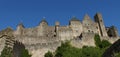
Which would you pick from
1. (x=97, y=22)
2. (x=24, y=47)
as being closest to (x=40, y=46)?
(x=24, y=47)

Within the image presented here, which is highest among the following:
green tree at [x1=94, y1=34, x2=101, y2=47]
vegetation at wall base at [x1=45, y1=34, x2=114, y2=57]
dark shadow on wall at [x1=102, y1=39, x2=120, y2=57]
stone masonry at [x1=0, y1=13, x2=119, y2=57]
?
stone masonry at [x1=0, y1=13, x2=119, y2=57]

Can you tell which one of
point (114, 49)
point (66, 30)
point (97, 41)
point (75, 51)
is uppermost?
point (66, 30)

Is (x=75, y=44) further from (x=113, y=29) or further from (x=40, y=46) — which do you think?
(x=113, y=29)

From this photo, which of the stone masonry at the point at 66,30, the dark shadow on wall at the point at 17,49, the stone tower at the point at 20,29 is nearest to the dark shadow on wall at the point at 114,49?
the dark shadow on wall at the point at 17,49

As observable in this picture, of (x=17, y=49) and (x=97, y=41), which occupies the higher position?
(x=97, y=41)

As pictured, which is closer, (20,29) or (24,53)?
(24,53)

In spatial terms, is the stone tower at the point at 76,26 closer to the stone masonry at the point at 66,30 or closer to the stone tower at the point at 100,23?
the stone masonry at the point at 66,30

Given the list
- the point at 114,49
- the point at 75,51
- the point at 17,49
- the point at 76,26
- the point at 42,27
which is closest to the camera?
the point at 114,49

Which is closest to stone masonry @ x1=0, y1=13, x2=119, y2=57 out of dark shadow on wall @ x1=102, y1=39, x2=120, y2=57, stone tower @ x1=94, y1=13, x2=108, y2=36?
stone tower @ x1=94, y1=13, x2=108, y2=36

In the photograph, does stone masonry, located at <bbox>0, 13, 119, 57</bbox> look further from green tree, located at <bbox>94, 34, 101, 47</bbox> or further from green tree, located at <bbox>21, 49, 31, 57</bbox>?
green tree, located at <bbox>21, 49, 31, 57</bbox>

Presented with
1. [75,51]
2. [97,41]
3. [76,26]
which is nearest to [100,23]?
[76,26]

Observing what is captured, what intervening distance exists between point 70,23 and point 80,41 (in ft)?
54.1

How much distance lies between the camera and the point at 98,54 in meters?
30.6

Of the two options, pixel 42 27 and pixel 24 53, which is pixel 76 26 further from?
pixel 24 53
